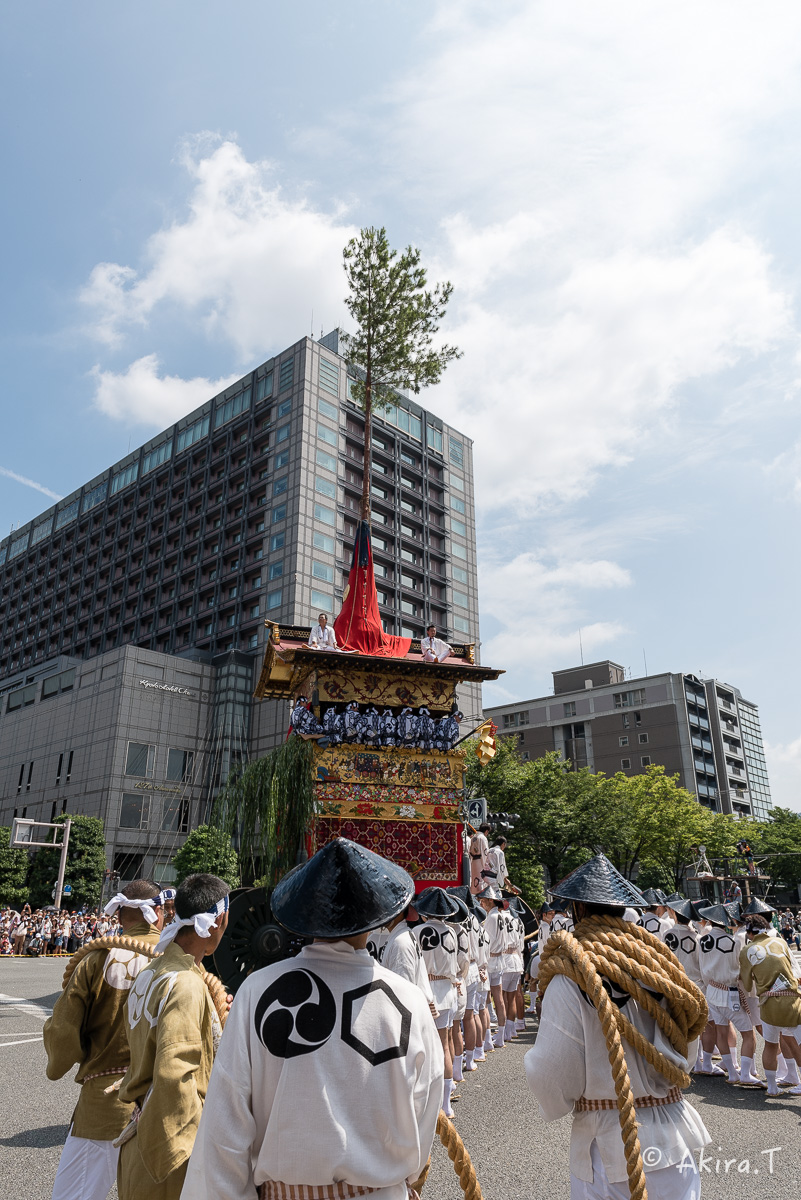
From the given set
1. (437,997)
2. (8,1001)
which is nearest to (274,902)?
(437,997)

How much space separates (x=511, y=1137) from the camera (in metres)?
7.17

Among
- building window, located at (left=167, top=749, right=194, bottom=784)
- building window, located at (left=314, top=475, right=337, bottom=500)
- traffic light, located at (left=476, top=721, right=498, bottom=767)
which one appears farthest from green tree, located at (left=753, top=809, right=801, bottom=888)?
traffic light, located at (left=476, top=721, right=498, bottom=767)

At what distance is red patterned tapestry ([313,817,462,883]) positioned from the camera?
15.2 metres

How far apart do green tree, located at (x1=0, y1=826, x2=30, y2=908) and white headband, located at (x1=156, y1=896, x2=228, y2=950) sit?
47857 mm

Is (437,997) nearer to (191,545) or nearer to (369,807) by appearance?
(369,807)

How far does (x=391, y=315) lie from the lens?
65.8 ft

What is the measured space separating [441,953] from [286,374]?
198ft

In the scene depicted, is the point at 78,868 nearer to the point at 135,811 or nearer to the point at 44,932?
the point at 135,811

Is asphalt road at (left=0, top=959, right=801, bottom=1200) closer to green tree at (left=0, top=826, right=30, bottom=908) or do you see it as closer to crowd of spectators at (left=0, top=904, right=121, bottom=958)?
crowd of spectators at (left=0, top=904, right=121, bottom=958)

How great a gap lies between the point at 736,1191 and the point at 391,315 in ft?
61.4

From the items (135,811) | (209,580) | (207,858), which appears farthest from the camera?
(209,580)

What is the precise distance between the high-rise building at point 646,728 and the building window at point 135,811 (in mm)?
45762

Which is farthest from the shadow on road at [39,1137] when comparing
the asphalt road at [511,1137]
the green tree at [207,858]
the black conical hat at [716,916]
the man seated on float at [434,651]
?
the green tree at [207,858]
